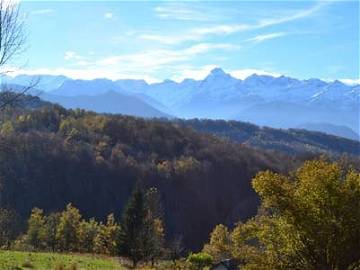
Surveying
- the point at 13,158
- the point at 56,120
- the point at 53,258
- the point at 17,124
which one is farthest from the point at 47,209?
the point at 53,258

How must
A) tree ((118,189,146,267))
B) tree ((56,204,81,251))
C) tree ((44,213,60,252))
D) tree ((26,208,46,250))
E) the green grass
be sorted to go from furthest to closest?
tree ((56,204,81,251))
tree ((26,208,46,250))
tree ((44,213,60,252))
tree ((118,189,146,267))
the green grass

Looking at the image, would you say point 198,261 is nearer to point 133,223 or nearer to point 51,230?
point 133,223

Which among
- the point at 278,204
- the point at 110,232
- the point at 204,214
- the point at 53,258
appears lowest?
the point at 204,214

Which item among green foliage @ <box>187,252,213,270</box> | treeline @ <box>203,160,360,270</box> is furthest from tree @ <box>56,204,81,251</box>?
treeline @ <box>203,160,360,270</box>

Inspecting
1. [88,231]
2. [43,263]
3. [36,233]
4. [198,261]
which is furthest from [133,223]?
[43,263]

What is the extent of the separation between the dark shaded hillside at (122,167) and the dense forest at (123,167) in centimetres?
21

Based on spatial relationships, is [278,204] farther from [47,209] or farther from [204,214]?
[204,214]

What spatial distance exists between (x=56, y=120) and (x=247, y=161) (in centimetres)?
4953

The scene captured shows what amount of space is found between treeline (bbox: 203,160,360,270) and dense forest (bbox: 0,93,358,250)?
298 feet

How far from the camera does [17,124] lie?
134 m

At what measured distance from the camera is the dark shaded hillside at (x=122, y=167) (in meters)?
114

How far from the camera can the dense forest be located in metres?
114

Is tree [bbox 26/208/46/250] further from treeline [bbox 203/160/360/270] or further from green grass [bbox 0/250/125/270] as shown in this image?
treeline [bbox 203/160/360/270]

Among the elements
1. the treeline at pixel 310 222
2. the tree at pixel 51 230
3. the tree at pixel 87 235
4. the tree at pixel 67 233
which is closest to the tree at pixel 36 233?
the tree at pixel 51 230
